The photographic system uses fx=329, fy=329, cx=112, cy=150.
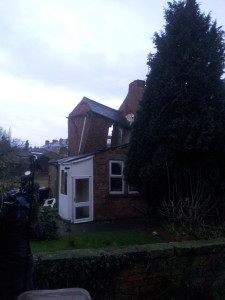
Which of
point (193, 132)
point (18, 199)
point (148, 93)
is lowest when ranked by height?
point (18, 199)

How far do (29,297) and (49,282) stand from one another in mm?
1219

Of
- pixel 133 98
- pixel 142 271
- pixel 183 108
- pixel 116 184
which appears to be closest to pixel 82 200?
pixel 116 184

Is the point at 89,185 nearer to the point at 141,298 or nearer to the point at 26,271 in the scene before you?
the point at 141,298

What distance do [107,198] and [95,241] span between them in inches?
225

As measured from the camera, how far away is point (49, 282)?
370 centimetres

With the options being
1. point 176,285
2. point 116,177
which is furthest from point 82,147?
point 176,285

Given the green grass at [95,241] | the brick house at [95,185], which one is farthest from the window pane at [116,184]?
the green grass at [95,241]

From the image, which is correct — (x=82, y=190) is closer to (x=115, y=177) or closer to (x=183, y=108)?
(x=115, y=177)

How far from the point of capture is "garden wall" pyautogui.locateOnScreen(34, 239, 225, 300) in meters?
3.77

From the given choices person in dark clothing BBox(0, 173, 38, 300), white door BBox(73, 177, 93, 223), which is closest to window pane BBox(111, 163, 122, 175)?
white door BBox(73, 177, 93, 223)

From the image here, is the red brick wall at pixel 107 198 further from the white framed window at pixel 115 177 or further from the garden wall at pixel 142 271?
the garden wall at pixel 142 271

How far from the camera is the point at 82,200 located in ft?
51.4

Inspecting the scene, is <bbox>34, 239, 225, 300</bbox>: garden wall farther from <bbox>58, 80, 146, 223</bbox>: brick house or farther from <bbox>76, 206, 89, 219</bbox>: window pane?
<bbox>76, 206, 89, 219</bbox>: window pane

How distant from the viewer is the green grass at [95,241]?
9211 mm
